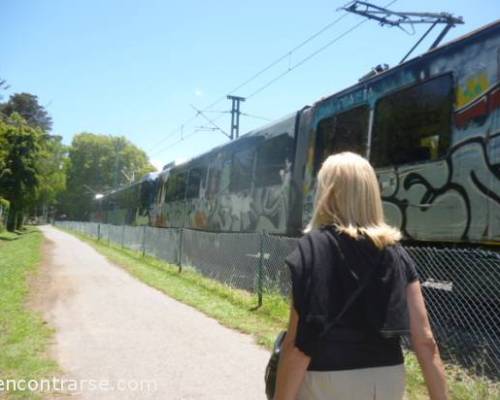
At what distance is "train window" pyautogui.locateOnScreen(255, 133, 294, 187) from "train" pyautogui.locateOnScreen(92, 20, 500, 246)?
22mm

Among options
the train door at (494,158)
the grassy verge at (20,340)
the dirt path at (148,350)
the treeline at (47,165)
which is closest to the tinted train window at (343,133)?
the train door at (494,158)

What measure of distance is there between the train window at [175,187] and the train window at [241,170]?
498 cm

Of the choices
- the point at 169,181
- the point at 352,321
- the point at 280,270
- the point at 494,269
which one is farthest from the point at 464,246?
the point at 169,181

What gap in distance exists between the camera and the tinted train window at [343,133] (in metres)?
7.63

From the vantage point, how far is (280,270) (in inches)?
332

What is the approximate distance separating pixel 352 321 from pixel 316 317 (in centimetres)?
15

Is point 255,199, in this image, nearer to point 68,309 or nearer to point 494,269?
point 68,309

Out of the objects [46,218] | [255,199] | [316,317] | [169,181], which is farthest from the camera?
[46,218]

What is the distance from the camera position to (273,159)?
10.6 m

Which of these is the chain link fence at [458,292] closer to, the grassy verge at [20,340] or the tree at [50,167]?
the grassy verge at [20,340]

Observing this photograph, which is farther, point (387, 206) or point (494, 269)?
point (387, 206)

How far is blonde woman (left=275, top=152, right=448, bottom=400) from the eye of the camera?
1908mm

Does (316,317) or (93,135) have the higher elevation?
(93,135)

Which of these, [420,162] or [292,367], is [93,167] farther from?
[292,367]
